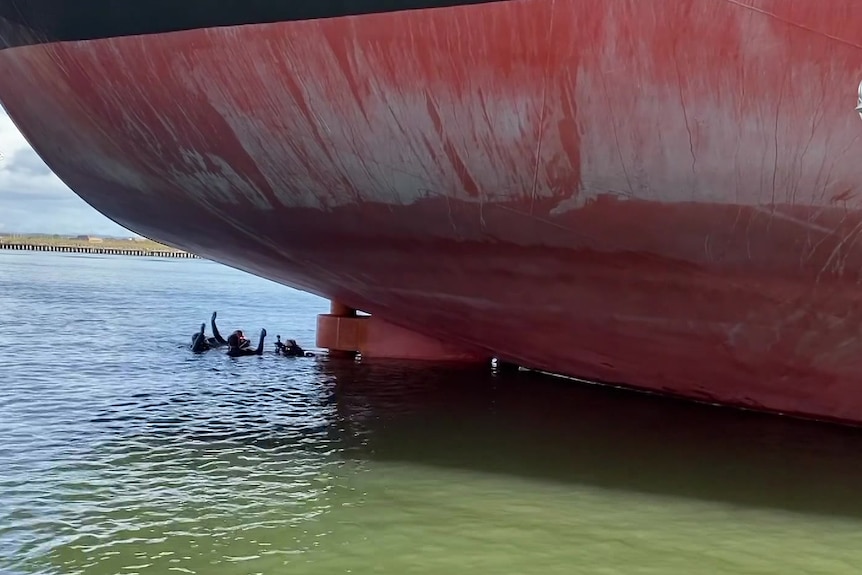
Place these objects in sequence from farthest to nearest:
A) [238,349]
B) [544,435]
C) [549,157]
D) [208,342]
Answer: [208,342], [238,349], [544,435], [549,157]

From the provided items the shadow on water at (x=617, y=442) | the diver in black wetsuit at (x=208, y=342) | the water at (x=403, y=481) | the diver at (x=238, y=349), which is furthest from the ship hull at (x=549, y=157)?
the diver in black wetsuit at (x=208, y=342)

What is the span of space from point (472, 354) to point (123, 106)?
6489 mm

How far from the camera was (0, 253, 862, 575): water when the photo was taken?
12.3 feet

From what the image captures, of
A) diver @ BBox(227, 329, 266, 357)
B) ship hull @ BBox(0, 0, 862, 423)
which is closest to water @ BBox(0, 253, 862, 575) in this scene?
ship hull @ BBox(0, 0, 862, 423)

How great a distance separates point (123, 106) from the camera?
591 centimetres

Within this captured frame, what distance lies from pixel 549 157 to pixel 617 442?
268 cm

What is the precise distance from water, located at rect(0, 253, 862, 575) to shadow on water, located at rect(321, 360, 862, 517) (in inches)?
1.1

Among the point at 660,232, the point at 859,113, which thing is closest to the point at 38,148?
the point at 660,232

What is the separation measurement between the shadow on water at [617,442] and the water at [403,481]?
0.03 meters

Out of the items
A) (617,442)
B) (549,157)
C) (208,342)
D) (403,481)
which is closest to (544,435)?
(617,442)

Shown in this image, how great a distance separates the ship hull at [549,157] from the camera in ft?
14.4

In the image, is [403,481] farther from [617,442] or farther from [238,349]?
[238,349]

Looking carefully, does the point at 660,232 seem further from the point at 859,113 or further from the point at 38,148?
the point at 38,148

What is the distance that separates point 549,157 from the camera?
495 cm
